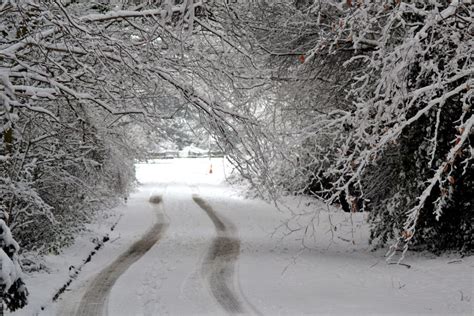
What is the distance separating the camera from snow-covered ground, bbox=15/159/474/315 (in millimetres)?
8984

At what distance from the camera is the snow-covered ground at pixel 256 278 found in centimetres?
898

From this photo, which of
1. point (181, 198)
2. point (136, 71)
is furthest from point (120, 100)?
point (181, 198)

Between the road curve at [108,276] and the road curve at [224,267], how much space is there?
1.68 meters

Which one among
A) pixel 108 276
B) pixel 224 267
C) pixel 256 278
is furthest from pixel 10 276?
pixel 224 267

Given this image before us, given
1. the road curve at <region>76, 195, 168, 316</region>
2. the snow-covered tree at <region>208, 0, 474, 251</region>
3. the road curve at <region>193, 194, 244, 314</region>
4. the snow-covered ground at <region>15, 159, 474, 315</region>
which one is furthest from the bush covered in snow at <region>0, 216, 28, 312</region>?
the snow-covered tree at <region>208, 0, 474, 251</region>

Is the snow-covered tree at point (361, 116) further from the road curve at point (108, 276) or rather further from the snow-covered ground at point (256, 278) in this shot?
the road curve at point (108, 276)

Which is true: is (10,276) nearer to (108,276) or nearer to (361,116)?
(361,116)

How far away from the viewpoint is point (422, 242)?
42.2 ft

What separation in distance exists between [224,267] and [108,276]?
7.87ft

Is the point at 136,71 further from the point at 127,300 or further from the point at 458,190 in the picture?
the point at 458,190

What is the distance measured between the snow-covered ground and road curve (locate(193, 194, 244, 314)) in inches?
0.7

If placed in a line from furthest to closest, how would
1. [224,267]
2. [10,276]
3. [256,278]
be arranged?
[224,267]
[256,278]
[10,276]

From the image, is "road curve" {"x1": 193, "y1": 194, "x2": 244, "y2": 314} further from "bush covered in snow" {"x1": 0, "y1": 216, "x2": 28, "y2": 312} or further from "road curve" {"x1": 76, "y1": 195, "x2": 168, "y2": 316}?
"bush covered in snow" {"x1": 0, "y1": 216, "x2": 28, "y2": 312}

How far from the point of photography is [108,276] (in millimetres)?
11469
